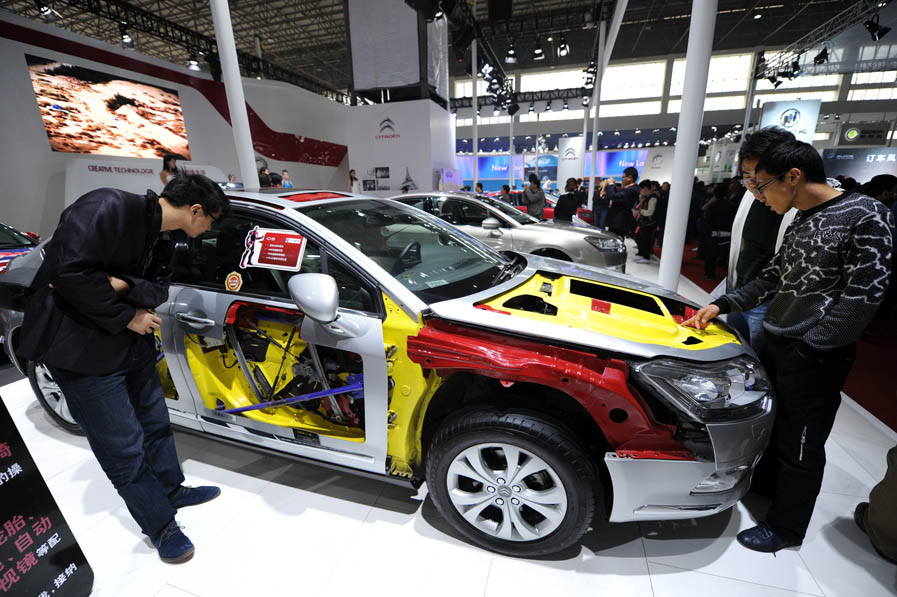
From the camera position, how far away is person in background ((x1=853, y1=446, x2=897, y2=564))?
1.71 metres

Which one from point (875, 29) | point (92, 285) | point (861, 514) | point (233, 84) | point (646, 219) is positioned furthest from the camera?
point (875, 29)

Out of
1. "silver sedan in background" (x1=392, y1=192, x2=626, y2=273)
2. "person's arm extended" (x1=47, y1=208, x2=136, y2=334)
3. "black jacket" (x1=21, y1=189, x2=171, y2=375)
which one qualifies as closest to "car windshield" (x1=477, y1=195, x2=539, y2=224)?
"silver sedan in background" (x1=392, y1=192, x2=626, y2=273)

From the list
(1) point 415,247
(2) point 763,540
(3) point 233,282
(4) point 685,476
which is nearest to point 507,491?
(4) point 685,476

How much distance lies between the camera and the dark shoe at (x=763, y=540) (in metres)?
1.80

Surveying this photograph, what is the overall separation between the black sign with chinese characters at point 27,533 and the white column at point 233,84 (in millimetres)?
4325

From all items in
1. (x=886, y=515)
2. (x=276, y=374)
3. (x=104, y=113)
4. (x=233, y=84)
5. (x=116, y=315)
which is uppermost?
(x=104, y=113)

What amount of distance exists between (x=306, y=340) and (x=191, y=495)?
1.17m

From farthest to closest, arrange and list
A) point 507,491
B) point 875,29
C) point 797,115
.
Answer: point 797,115, point 875,29, point 507,491

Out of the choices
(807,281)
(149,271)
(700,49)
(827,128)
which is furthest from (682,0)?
(149,271)

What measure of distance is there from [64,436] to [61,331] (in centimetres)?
202

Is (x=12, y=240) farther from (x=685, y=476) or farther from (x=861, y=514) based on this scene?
(x=861, y=514)

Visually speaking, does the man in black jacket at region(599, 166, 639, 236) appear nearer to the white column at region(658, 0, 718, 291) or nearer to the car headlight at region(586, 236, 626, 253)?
the car headlight at region(586, 236, 626, 253)

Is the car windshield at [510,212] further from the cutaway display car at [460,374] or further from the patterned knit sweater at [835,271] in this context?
the patterned knit sweater at [835,271]

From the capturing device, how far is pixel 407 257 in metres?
2.18
